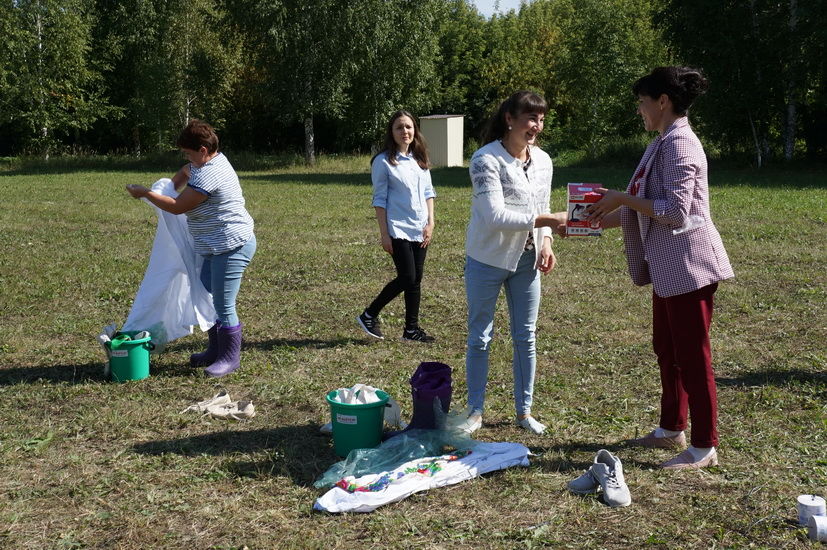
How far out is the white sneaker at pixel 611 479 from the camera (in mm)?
3748

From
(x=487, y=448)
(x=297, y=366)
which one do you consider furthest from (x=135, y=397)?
(x=487, y=448)

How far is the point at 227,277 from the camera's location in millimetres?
5730

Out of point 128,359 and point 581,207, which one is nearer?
point 581,207

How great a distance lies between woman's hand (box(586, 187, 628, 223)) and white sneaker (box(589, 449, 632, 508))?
1.12 metres

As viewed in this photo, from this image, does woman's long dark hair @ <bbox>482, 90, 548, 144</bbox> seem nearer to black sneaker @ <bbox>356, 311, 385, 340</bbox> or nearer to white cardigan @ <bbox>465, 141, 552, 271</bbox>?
white cardigan @ <bbox>465, 141, 552, 271</bbox>

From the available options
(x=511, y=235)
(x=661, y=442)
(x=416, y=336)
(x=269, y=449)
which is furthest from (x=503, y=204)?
(x=416, y=336)

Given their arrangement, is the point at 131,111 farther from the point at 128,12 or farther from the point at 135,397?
the point at 135,397

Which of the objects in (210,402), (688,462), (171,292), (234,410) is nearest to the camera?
(688,462)

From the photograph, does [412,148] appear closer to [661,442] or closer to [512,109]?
[512,109]

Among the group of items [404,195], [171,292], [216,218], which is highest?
[404,195]

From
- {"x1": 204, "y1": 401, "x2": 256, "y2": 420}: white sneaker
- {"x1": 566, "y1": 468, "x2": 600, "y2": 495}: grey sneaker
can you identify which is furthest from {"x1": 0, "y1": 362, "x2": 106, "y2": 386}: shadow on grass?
{"x1": 566, "y1": 468, "x2": 600, "y2": 495}: grey sneaker

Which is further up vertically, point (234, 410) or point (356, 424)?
point (356, 424)

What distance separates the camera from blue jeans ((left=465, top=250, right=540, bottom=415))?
4.43m

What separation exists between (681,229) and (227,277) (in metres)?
3.15
